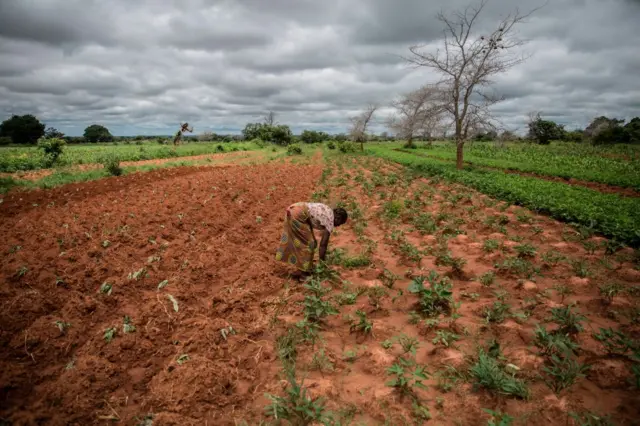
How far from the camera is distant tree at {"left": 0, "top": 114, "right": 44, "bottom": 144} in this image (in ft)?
158

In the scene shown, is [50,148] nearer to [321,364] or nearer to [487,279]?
[321,364]

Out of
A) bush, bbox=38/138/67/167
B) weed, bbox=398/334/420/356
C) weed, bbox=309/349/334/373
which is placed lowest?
weed, bbox=309/349/334/373

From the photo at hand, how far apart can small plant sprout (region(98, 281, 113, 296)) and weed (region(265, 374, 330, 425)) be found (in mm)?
3171

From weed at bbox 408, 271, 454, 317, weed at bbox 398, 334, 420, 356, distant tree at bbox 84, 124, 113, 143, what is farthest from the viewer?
distant tree at bbox 84, 124, 113, 143

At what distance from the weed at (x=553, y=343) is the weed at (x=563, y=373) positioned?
131mm

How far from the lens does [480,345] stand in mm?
3529

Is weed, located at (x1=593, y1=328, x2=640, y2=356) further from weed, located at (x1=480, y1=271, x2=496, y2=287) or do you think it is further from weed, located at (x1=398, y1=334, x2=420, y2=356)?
weed, located at (x1=398, y1=334, x2=420, y2=356)

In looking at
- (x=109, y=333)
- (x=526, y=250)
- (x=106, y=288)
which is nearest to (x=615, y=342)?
(x=526, y=250)

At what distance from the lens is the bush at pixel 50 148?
18.5 metres

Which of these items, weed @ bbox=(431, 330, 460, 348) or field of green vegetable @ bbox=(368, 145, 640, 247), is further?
field of green vegetable @ bbox=(368, 145, 640, 247)

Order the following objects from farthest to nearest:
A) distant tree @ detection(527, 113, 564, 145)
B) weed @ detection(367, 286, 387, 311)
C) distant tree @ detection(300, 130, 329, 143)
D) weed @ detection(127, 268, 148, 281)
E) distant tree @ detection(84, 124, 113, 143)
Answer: distant tree @ detection(300, 130, 329, 143), distant tree @ detection(84, 124, 113, 143), distant tree @ detection(527, 113, 564, 145), weed @ detection(127, 268, 148, 281), weed @ detection(367, 286, 387, 311)

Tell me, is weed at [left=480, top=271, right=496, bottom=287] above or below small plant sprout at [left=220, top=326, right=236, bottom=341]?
above

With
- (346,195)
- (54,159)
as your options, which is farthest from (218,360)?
(54,159)

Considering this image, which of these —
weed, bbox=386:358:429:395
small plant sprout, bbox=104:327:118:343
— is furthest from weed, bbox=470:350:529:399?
small plant sprout, bbox=104:327:118:343
